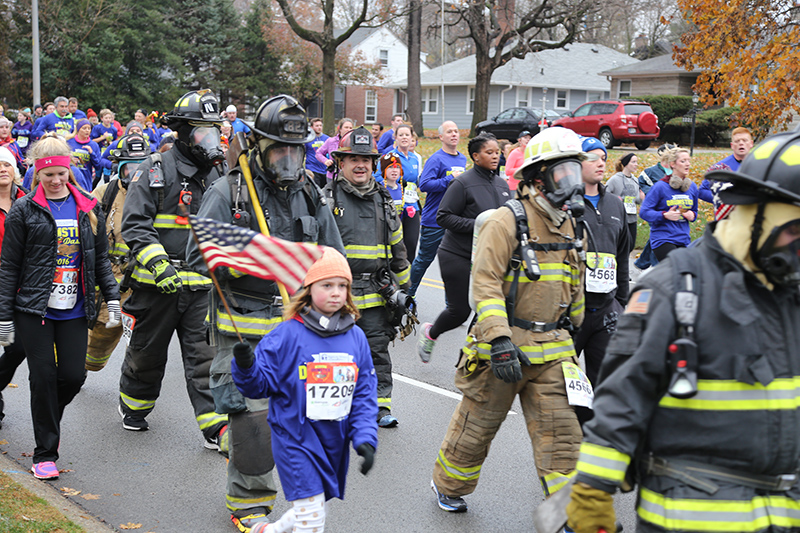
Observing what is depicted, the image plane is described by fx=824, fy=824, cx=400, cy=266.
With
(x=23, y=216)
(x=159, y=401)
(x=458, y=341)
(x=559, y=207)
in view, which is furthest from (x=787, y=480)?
(x=458, y=341)

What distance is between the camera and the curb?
480 cm

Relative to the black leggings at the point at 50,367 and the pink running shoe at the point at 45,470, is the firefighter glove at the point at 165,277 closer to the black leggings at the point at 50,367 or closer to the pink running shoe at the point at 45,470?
the black leggings at the point at 50,367

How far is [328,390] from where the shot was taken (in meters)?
3.92

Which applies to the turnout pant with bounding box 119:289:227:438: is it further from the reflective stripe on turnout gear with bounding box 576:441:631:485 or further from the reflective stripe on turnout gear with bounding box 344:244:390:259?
the reflective stripe on turnout gear with bounding box 576:441:631:485

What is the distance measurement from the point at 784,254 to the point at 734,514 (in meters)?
0.86

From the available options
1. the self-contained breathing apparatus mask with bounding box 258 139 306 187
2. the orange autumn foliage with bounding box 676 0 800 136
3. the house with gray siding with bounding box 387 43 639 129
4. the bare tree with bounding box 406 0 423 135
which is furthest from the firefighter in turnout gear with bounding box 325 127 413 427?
the house with gray siding with bounding box 387 43 639 129

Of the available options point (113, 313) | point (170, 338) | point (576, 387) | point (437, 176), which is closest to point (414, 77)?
point (437, 176)

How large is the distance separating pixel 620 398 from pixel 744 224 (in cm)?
70

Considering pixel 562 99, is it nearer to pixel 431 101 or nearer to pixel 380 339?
pixel 431 101

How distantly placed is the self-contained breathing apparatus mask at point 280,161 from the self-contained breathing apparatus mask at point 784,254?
286cm

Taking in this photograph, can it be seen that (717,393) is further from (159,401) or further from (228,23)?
(228,23)

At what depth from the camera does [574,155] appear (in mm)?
4500

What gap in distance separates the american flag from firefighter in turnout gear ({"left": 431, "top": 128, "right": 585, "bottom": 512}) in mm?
1003

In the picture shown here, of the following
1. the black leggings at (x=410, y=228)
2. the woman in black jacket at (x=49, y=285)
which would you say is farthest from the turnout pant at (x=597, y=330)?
the black leggings at (x=410, y=228)
